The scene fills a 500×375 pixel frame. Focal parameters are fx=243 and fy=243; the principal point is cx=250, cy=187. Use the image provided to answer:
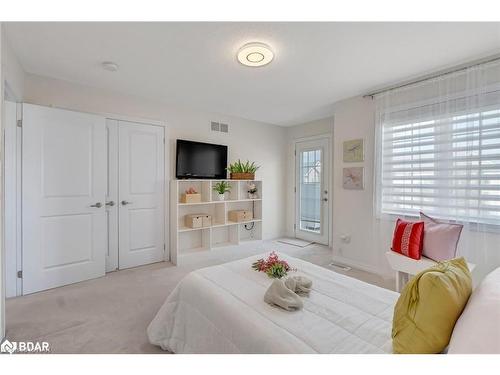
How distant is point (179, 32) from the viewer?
75.2 inches

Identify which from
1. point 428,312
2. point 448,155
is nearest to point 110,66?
point 428,312

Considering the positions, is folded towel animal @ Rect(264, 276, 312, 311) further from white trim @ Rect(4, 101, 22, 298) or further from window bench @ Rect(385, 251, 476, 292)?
white trim @ Rect(4, 101, 22, 298)

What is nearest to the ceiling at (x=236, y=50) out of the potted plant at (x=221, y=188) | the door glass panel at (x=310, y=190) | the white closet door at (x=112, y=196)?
the white closet door at (x=112, y=196)

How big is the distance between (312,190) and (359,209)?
4.86ft

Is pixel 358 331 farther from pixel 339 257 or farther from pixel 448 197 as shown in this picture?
pixel 339 257

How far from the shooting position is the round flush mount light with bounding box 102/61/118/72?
2395mm

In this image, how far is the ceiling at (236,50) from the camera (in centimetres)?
187

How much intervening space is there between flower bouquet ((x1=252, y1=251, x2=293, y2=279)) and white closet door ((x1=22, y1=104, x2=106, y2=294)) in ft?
7.22

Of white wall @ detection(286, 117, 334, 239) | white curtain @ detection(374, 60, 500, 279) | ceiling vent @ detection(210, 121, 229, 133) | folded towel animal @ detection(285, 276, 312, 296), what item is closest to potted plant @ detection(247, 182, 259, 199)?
white wall @ detection(286, 117, 334, 239)

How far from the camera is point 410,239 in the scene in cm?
235

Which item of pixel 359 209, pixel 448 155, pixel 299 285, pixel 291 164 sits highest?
pixel 291 164

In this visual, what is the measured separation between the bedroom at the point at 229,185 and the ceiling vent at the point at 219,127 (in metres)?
0.02

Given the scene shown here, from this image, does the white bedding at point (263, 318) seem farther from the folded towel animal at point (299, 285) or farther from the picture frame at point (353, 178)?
the picture frame at point (353, 178)

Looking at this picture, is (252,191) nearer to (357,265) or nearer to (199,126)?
(199,126)
